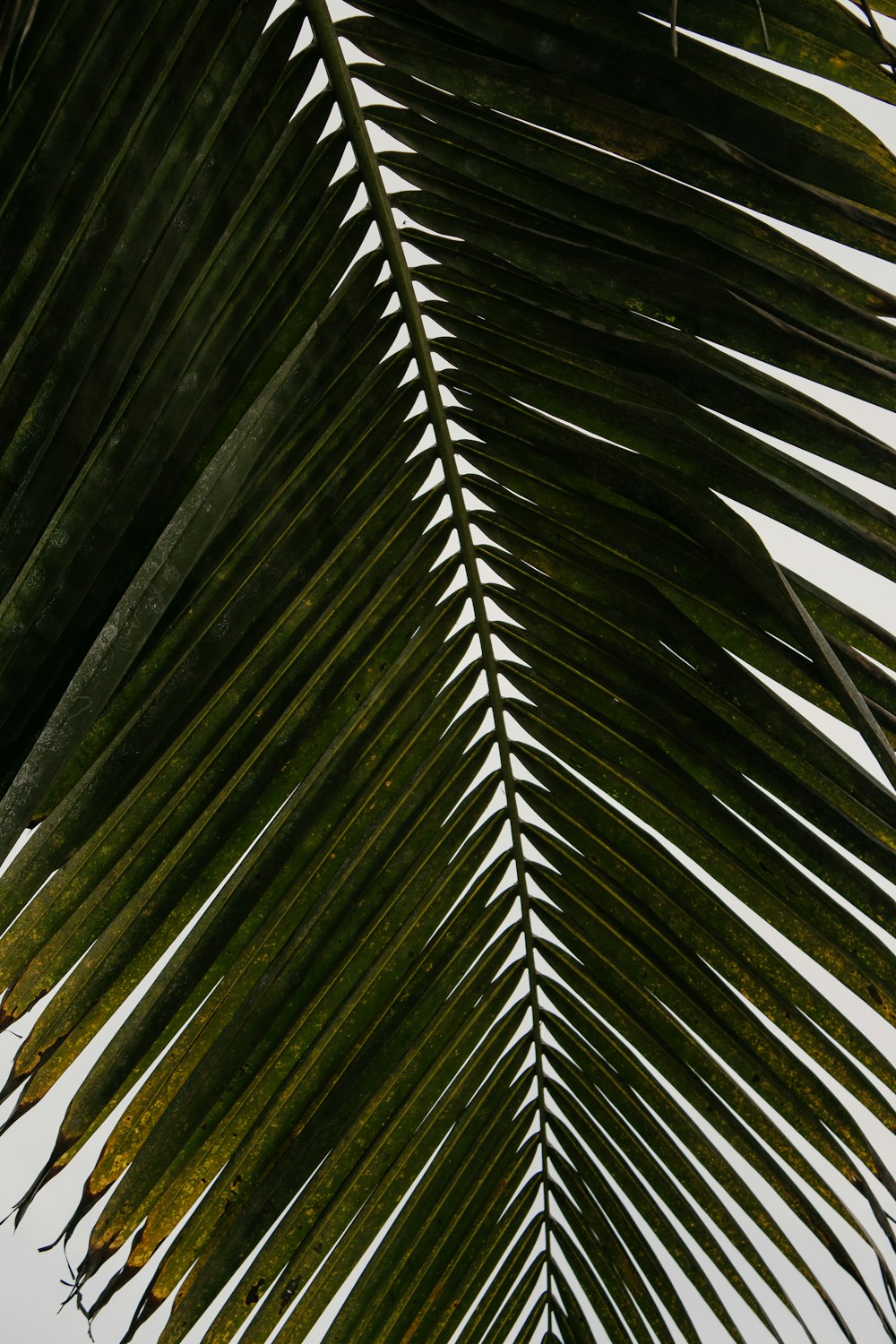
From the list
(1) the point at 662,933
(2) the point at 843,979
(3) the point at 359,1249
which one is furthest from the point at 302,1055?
(2) the point at 843,979

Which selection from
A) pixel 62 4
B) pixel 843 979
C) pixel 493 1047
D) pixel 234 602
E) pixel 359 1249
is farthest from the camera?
pixel 493 1047

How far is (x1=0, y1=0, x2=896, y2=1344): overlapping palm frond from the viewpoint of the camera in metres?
0.94

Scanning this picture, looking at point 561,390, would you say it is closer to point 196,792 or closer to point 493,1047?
point 196,792

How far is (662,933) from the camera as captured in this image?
1360mm

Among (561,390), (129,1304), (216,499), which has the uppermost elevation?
(561,390)

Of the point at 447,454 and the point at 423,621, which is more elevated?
the point at 447,454

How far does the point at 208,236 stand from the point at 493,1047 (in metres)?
1.12

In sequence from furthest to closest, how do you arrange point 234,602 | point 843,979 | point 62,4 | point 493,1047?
point 493,1047
point 843,979
point 234,602
point 62,4

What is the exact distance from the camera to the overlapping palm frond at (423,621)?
942 mm

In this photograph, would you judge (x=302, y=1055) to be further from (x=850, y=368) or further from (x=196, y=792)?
(x=850, y=368)

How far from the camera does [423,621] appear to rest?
1.31m

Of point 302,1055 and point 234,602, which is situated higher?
point 234,602

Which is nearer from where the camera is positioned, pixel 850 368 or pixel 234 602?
pixel 850 368

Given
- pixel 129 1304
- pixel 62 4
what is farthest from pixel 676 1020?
pixel 129 1304
